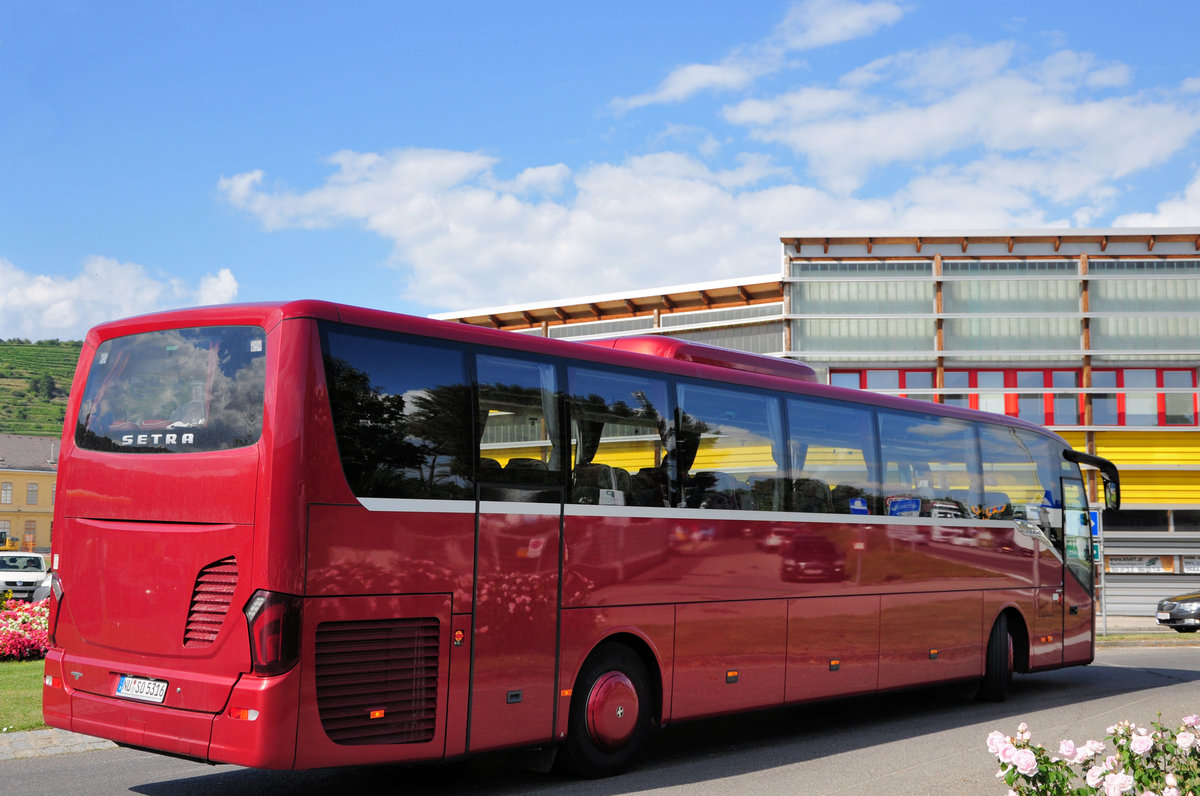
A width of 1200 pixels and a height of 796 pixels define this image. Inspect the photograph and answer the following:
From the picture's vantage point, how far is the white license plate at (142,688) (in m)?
7.23

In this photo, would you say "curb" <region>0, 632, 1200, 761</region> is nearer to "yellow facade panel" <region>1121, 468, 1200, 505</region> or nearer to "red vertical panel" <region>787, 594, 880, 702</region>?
"red vertical panel" <region>787, 594, 880, 702</region>

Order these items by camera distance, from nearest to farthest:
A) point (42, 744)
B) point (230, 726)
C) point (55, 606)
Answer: point (230, 726) < point (55, 606) < point (42, 744)

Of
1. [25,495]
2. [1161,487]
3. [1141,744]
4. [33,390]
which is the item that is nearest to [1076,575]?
[1141,744]

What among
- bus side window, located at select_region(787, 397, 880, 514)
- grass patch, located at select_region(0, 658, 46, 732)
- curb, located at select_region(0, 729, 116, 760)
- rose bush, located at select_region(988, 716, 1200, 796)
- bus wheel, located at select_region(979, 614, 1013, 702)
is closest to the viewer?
rose bush, located at select_region(988, 716, 1200, 796)

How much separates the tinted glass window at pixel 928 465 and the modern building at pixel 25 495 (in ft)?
309

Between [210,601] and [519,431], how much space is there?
2505 mm

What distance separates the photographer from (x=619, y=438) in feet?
30.5

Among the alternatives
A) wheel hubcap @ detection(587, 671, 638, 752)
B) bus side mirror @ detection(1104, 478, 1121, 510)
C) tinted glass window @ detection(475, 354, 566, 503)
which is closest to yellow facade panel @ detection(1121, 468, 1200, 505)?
bus side mirror @ detection(1104, 478, 1121, 510)

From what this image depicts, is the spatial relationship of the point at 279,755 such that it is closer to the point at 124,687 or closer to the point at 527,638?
the point at 124,687

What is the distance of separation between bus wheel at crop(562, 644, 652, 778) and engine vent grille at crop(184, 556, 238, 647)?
2764 millimetres

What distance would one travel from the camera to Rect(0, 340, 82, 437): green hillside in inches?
6122

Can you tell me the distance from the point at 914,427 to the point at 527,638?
6121 millimetres

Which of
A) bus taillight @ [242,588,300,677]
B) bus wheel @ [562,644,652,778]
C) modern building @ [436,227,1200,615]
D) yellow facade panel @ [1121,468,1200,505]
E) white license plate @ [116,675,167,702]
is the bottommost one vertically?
bus wheel @ [562,644,652,778]

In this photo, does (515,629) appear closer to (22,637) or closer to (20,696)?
(20,696)
